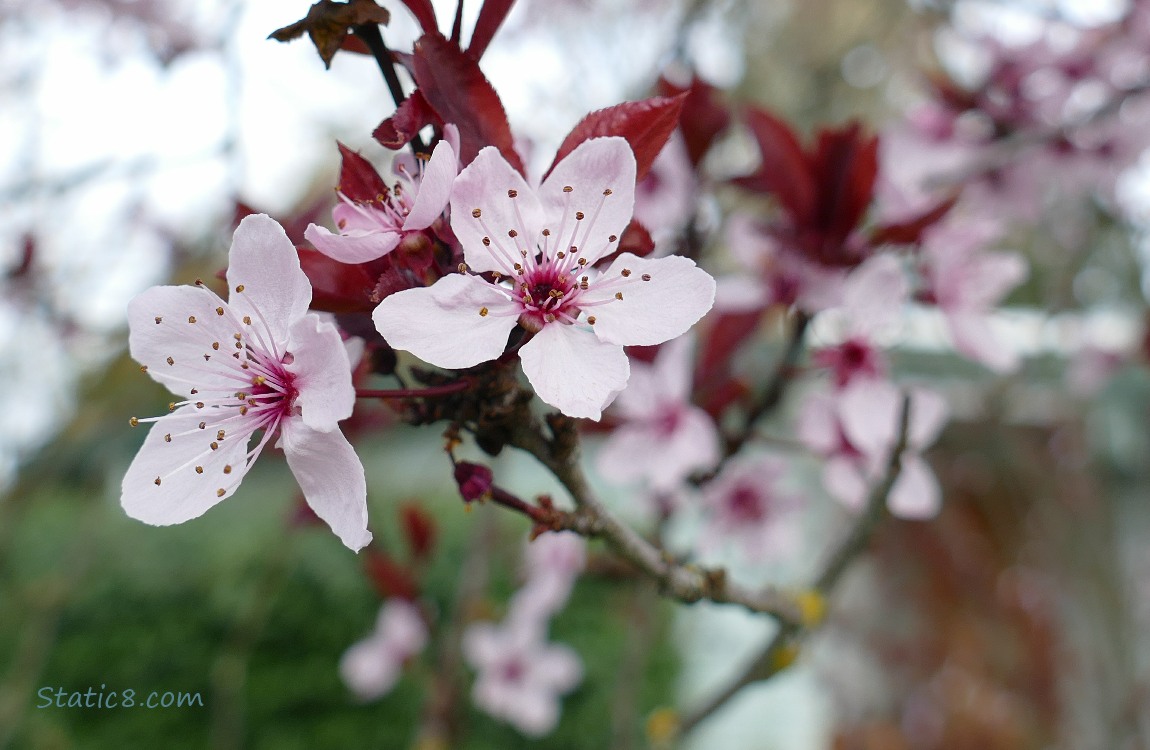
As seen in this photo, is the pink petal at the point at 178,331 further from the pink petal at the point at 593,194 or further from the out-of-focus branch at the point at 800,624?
the out-of-focus branch at the point at 800,624

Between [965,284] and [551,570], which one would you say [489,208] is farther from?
[551,570]

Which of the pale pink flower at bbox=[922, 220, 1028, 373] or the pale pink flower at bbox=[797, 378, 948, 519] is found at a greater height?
the pale pink flower at bbox=[922, 220, 1028, 373]

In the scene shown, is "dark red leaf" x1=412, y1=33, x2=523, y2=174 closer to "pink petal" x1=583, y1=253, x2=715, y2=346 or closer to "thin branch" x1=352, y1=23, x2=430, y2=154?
"thin branch" x1=352, y1=23, x2=430, y2=154

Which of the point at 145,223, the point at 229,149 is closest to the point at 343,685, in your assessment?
the point at 145,223

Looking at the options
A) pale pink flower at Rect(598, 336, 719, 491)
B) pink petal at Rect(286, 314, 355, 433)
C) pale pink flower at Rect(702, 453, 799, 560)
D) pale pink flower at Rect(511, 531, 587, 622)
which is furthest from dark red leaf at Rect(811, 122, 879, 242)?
pale pink flower at Rect(511, 531, 587, 622)

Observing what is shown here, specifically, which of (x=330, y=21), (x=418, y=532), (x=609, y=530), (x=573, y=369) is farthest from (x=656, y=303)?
(x=418, y=532)

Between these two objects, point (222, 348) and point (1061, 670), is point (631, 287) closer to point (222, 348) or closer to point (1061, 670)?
point (222, 348)
